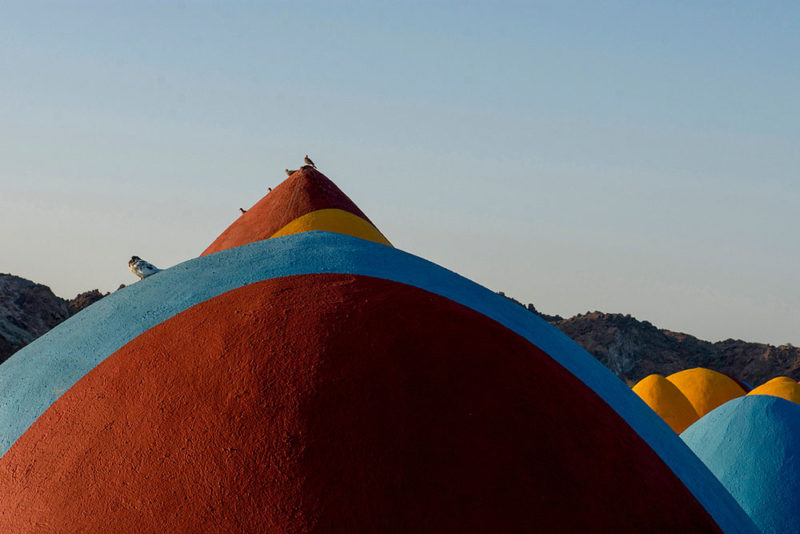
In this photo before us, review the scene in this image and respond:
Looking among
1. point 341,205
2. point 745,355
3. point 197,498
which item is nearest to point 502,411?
point 197,498

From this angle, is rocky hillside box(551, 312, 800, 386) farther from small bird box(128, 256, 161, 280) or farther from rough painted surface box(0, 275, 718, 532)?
rough painted surface box(0, 275, 718, 532)

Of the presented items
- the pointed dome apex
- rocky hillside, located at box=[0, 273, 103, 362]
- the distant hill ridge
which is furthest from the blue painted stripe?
the distant hill ridge

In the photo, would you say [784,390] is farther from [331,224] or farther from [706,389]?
[331,224]

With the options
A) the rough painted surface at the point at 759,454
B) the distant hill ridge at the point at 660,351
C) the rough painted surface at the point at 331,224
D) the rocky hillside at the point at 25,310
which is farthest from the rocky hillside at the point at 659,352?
the rough painted surface at the point at 759,454

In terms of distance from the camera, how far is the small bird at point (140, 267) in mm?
7258

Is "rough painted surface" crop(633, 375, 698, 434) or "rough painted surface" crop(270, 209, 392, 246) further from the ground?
"rough painted surface" crop(270, 209, 392, 246)

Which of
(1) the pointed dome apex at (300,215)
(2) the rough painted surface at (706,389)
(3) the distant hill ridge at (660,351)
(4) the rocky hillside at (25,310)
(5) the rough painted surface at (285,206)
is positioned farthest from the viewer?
(3) the distant hill ridge at (660,351)

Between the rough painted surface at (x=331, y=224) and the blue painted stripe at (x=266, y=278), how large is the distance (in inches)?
163

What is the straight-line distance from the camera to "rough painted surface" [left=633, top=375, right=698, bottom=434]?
15398 millimetres

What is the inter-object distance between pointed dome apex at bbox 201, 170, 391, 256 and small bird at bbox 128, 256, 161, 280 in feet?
9.23

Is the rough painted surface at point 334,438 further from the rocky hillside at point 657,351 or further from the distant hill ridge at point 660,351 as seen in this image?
the rocky hillside at point 657,351

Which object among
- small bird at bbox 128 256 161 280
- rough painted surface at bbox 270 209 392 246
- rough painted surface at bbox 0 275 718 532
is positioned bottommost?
rough painted surface at bbox 0 275 718 532

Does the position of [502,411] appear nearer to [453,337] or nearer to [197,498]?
[453,337]

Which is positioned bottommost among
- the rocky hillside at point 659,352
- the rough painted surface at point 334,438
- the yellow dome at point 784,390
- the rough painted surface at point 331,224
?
the rough painted surface at point 334,438
